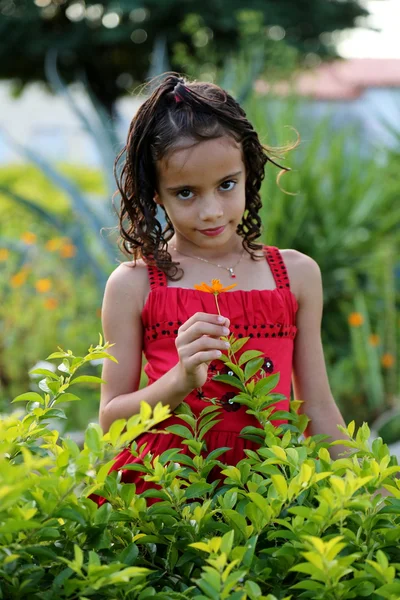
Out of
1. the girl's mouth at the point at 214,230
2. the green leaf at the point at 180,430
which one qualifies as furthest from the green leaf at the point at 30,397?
the girl's mouth at the point at 214,230

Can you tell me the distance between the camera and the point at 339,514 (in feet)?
3.53

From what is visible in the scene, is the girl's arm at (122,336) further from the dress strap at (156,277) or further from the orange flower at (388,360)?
the orange flower at (388,360)

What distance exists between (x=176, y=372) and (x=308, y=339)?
441 millimetres

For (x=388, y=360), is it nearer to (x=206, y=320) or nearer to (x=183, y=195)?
(x=183, y=195)

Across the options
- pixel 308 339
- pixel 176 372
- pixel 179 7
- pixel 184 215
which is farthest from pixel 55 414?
pixel 179 7

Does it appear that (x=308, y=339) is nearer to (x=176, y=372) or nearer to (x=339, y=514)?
(x=176, y=372)

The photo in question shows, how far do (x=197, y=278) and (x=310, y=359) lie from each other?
12.4 inches

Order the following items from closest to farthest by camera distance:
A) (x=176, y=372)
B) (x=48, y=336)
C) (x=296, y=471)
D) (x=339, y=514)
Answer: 1. (x=339, y=514)
2. (x=296, y=471)
3. (x=176, y=372)
4. (x=48, y=336)

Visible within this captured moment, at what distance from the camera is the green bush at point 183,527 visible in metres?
1.00

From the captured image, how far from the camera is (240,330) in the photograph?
5.72ft

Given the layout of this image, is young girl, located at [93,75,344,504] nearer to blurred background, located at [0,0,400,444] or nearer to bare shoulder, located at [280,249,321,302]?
bare shoulder, located at [280,249,321,302]

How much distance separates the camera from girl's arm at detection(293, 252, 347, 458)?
185 centimetres

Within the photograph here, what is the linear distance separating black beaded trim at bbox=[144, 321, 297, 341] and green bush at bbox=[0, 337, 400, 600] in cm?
40

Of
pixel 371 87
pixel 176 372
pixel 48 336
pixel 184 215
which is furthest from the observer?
pixel 371 87
